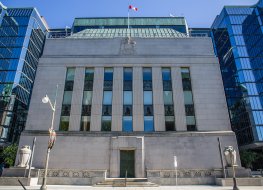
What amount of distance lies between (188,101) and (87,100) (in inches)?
629

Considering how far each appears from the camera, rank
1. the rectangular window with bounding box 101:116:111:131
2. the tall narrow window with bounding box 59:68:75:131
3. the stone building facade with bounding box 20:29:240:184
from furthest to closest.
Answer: the tall narrow window with bounding box 59:68:75:131 → the rectangular window with bounding box 101:116:111:131 → the stone building facade with bounding box 20:29:240:184

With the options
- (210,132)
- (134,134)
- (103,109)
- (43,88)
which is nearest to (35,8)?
(43,88)

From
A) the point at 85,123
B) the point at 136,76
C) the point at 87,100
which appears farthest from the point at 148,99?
the point at 85,123

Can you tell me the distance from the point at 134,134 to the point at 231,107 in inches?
1767

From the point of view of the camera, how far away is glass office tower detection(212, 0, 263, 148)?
5406 centimetres

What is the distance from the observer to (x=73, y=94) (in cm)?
3209

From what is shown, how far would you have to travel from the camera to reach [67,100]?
105ft

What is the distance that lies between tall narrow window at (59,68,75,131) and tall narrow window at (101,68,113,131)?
5.43 m

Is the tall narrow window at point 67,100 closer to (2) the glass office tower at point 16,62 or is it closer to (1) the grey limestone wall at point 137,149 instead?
(1) the grey limestone wall at point 137,149

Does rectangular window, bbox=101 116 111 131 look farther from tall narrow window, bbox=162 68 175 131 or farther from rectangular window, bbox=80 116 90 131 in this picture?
tall narrow window, bbox=162 68 175 131

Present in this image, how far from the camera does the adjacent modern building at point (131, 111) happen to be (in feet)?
90.6

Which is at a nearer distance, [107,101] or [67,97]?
[107,101]

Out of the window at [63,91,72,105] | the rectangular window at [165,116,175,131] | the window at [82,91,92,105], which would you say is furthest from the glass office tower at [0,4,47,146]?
the rectangular window at [165,116,175,131]

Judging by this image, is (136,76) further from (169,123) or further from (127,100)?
(169,123)
